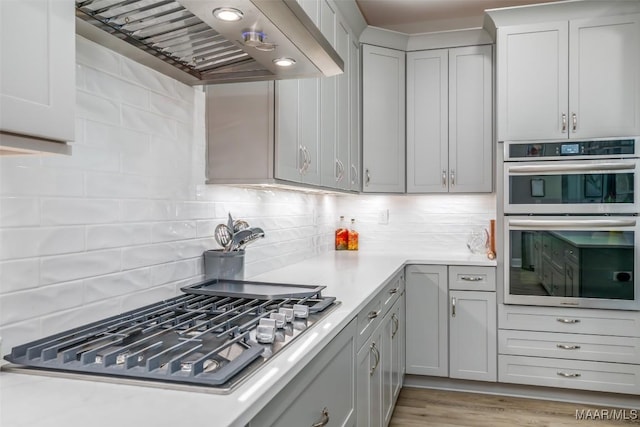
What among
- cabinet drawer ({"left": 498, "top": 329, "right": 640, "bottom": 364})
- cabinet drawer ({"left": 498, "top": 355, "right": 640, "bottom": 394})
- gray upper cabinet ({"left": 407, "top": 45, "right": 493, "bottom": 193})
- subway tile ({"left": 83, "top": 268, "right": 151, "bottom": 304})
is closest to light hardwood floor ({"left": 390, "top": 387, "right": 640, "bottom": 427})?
cabinet drawer ({"left": 498, "top": 355, "right": 640, "bottom": 394})

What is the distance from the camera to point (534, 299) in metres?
3.17

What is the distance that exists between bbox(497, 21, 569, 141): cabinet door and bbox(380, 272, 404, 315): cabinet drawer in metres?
1.19

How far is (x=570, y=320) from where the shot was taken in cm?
311

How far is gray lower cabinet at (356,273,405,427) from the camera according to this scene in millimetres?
1933

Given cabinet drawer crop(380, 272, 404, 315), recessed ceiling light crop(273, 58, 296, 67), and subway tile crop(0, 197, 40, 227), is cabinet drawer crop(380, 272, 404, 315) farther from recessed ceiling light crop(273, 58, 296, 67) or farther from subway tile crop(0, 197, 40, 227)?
subway tile crop(0, 197, 40, 227)

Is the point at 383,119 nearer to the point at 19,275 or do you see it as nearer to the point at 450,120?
the point at 450,120

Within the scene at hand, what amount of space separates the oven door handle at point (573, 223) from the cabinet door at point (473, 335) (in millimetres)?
516

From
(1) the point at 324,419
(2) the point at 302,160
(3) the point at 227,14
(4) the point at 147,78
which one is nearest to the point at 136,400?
(1) the point at 324,419

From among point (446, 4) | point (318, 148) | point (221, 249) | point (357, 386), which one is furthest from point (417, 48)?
point (357, 386)

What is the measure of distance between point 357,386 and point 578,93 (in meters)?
2.46

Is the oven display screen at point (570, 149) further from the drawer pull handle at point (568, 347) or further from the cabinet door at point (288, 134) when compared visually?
the cabinet door at point (288, 134)

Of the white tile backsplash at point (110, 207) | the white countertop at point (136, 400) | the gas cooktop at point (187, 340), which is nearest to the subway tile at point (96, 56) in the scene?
the white tile backsplash at point (110, 207)

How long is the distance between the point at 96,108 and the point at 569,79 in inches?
114

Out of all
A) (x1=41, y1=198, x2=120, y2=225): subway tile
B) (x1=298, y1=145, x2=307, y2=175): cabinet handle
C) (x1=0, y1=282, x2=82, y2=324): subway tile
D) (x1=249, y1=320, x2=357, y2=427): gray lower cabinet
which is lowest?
(x1=249, y1=320, x2=357, y2=427): gray lower cabinet
